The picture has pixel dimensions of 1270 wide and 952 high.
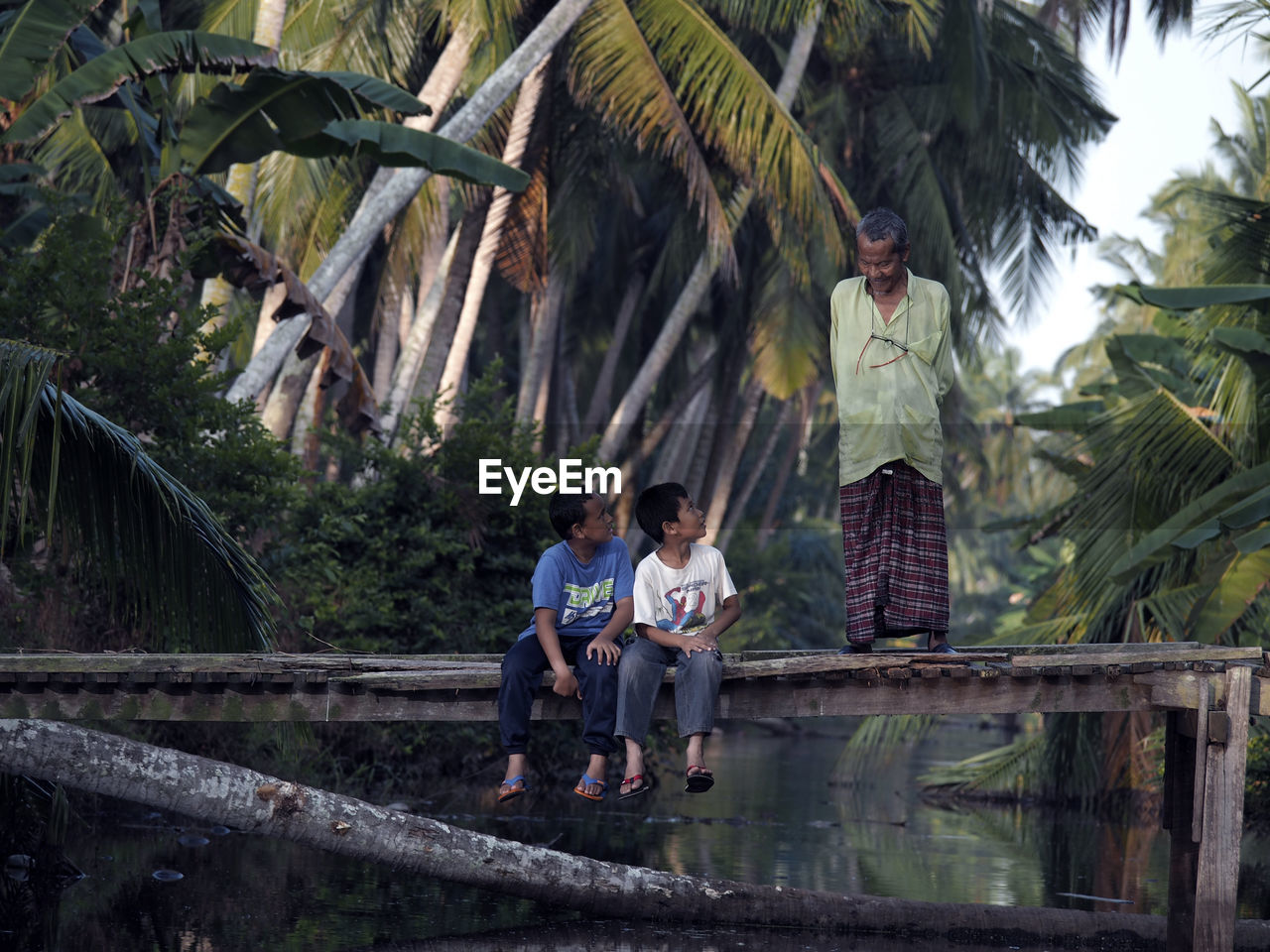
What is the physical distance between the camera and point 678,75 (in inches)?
586

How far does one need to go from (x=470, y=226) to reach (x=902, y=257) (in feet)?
37.8

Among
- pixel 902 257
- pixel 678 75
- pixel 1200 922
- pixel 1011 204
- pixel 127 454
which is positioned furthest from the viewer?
pixel 1011 204

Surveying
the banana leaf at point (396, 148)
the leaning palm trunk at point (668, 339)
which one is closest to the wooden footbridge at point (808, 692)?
the banana leaf at point (396, 148)

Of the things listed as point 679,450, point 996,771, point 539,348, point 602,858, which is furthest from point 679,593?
point 679,450

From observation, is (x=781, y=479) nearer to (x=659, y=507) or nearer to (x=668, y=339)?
(x=668, y=339)

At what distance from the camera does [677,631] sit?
5969 millimetres

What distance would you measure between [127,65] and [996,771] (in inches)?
411

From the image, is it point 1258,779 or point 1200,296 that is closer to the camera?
point 1200,296

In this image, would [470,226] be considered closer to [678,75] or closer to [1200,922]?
[678,75]

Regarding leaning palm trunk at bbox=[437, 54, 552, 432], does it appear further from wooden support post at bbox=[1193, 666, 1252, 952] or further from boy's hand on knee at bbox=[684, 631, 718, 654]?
wooden support post at bbox=[1193, 666, 1252, 952]

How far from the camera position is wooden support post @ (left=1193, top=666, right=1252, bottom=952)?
19.4 ft

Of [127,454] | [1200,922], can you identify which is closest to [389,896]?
[127,454]

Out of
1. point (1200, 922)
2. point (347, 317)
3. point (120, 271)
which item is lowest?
point (1200, 922)

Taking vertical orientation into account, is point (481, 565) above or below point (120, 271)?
below
